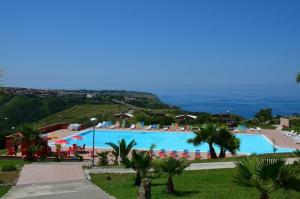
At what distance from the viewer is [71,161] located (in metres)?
24.6

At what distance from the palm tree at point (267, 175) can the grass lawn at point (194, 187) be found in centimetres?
330

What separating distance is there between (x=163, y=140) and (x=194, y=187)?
2379 cm

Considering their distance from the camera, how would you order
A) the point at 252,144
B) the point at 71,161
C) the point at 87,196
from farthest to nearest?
the point at 252,144
the point at 71,161
the point at 87,196

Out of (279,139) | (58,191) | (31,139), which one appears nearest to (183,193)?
(58,191)

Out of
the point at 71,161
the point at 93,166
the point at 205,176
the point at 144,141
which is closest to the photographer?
the point at 205,176

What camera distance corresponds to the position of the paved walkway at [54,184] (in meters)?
14.6

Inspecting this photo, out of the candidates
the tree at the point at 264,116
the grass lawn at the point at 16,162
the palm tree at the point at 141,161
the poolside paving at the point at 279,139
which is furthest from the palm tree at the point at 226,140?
the tree at the point at 264,116

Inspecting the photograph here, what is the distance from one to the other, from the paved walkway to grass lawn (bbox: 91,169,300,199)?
23.4 inches

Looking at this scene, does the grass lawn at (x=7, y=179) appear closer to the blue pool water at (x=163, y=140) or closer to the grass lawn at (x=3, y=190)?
the grass lawn at (x=3, y=190)

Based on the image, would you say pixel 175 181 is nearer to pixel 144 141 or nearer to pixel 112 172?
pixel 112 172

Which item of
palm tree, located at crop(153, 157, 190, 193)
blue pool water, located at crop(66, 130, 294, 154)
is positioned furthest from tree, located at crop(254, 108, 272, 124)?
palm tree, located at crop(153, 157, 190, 193)

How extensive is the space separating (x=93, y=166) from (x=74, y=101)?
8515cm

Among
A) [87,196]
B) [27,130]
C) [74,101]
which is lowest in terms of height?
[87,196]

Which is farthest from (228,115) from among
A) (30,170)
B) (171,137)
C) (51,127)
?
(30,170)
